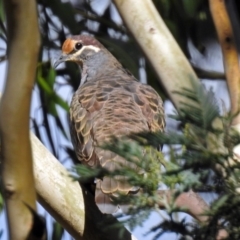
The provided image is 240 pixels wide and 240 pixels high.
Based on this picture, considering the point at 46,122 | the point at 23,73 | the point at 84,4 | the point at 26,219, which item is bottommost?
the point at 46,122

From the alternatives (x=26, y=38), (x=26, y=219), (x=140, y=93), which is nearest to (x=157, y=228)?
(x=26, y=219)

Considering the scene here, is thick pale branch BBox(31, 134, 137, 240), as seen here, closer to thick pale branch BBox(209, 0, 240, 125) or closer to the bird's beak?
thick pale branch BBox(209, 0, 240, 125)

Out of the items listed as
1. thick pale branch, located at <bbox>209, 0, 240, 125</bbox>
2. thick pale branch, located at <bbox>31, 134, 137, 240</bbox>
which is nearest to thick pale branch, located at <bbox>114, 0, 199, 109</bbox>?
thick pale branch, located at <bbox>209, 0, 240, 125</bbox>

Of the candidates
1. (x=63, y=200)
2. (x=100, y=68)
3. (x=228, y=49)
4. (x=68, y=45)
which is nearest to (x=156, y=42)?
(x=228, y=49)

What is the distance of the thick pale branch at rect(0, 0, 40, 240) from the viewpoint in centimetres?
173

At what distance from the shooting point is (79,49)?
156 inches

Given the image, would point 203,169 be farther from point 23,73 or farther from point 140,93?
point 140,93

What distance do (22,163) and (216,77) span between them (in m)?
2.04

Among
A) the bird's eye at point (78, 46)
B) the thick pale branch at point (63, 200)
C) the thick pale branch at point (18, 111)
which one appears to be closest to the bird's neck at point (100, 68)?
the bird's eye at point (78, 46)

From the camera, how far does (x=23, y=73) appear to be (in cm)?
174

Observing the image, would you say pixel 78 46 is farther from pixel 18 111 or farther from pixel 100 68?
pixel 18 111

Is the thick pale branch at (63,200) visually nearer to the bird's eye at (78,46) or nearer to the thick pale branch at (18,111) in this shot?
the thick pale branch at (18,111)

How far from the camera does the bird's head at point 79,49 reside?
152 inches

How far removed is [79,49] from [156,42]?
1183 mm
